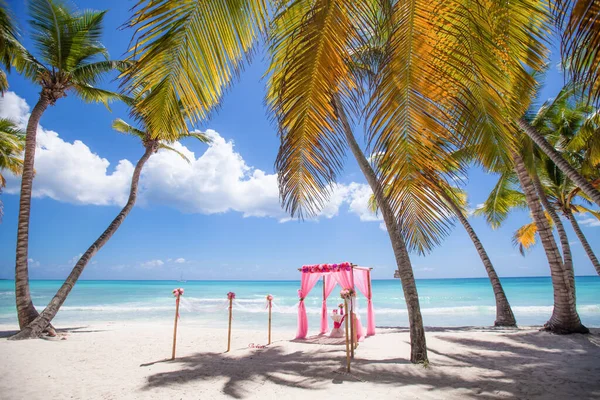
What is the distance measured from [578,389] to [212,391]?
513 centimetres

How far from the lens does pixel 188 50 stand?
226 cm

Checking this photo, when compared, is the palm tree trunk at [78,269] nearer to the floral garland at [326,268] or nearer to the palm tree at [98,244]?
the palm tree at [98,244]

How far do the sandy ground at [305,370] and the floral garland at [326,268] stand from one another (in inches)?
83.8

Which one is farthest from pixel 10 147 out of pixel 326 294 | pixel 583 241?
pixel 583 241

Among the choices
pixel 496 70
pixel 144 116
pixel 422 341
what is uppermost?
pixel 496 70

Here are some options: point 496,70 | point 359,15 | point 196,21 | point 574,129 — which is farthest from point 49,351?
point 574,129

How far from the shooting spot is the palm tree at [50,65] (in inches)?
322

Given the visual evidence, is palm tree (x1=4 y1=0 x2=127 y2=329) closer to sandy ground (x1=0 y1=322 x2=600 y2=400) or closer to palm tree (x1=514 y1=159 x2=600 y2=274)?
sandy ground (x1=0 y1=322 x2=600 y2=400)

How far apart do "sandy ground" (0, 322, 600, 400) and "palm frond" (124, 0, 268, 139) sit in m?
3.95

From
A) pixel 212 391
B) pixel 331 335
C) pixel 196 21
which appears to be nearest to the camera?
pixel 196 21

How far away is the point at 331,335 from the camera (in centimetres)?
955

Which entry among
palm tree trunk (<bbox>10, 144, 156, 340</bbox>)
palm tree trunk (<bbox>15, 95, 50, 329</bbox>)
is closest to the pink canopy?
palm tree trunk (<bbox>10, 144, 156, 340</bbox>)

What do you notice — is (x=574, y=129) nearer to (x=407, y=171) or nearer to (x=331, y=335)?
(x=331, y=335)

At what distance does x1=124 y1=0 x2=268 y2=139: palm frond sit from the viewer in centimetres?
208
